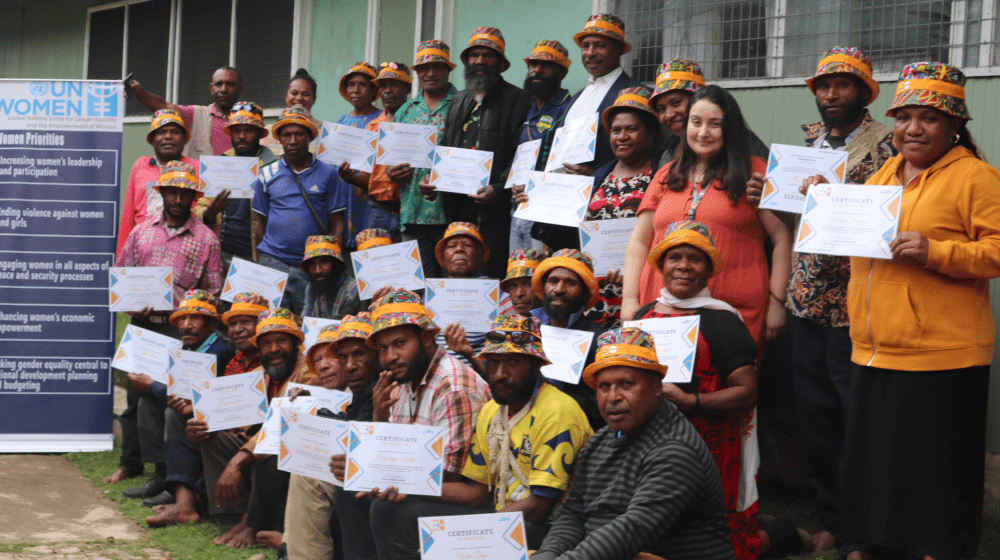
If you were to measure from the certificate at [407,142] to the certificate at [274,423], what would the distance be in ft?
7.33

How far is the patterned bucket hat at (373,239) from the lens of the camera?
711cm

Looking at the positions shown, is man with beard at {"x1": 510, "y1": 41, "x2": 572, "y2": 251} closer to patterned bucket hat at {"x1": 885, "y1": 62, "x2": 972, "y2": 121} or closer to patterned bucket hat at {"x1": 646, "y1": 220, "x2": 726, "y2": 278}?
patterned bucket hat at {"x1": 646, "y1": 220, "x2": 726, "y2": 278}

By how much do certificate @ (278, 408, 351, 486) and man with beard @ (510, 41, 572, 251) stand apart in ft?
7.60

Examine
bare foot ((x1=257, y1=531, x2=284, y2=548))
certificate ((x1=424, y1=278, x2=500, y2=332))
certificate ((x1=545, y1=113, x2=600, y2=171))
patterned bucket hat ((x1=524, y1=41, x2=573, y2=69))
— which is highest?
patterned bucket hat ((x1=524, y1=41, x2=573, y2=69))

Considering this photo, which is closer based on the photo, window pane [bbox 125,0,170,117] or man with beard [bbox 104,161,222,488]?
man with beard [bbox 104,161,222,488]

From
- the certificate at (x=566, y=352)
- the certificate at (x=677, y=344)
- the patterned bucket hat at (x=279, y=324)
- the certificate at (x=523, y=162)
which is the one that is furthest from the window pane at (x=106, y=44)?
the certificate at (x=677, y=344)

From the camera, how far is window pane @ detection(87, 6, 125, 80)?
53.2 ft

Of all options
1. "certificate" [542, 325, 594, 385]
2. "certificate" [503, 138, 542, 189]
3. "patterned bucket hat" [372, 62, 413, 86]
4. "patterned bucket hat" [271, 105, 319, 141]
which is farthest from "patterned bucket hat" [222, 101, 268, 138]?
"certificate" [542, 325, 594, 385]

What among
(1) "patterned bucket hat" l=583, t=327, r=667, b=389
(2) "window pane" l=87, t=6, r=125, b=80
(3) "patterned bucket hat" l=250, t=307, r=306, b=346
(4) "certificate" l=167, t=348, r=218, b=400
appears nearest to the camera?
(1) "patterned bucket hat" l=583, t=327, r=667, b=389

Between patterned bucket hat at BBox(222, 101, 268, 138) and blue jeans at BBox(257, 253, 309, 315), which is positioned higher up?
patterned bucket hat at BBox(222, 101, 268, 138)

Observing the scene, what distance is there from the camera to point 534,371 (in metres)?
4.56

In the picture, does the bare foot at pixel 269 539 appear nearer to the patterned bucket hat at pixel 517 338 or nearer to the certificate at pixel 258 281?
the certificate at pixel 258 281

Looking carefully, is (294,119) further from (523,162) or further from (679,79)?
(679,79)

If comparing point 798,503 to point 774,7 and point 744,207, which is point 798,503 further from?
point 774,7
